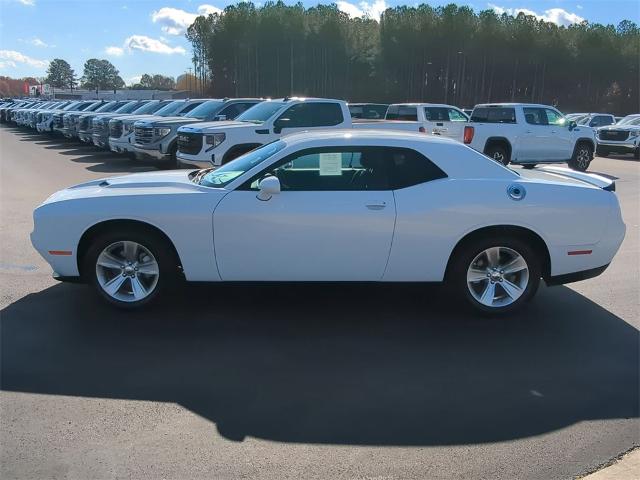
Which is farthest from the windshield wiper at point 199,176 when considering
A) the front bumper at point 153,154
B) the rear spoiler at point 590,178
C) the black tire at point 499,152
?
the black tire at point 499,152

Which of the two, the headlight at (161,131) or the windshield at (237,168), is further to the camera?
the headlight at (161,131)

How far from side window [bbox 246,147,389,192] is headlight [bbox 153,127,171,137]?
1093 centimetres

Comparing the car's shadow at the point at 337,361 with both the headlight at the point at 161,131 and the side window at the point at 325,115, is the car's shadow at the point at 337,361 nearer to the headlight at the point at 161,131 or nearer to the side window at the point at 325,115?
the side window at the point at 325,115

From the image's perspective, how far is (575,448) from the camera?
3.37 m

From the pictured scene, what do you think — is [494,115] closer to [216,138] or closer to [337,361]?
[216,138]

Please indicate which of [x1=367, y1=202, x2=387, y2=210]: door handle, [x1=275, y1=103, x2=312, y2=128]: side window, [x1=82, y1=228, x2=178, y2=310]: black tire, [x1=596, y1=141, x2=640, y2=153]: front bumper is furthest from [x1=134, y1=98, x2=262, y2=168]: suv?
[x1=596, y1=141, x2=640, y2=153]: front bumper

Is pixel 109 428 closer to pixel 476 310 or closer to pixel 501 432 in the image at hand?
pixel 501 432

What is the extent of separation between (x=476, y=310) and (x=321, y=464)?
259 cm

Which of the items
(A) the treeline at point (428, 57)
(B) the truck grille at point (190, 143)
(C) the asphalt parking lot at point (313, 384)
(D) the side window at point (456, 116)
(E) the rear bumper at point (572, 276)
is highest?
(A) the treeline at point (428, 57)

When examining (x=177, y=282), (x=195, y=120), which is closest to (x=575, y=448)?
(x=177, y=282)

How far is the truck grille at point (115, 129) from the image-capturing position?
58.6ft

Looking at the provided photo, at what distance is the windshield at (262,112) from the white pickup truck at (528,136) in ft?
18.7

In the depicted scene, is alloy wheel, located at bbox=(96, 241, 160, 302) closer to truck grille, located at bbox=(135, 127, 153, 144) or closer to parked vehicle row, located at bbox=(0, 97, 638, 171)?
parked vehicle row, located at bbox=(0, 97, 638, 171)

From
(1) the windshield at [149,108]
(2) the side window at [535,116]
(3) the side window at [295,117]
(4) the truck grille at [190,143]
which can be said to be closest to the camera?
(4) the truck grille at [190,143]
